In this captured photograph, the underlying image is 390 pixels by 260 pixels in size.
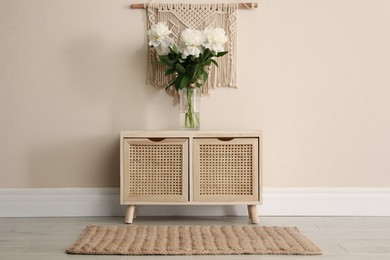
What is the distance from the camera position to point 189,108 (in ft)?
11.3

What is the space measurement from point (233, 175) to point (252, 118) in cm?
44

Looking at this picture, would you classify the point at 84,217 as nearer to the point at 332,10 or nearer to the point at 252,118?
the point at 252,118

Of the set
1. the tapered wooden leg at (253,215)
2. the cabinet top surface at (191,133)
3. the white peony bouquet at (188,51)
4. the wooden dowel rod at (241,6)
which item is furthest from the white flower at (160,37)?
the tapered wooden leg at (253,215)

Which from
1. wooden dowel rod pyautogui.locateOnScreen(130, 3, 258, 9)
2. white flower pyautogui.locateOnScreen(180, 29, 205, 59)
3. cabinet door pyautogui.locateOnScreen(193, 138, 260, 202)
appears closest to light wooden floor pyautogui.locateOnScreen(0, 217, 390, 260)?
cabinet door pyautogui.locateOnScreen(193, 138, 260, 202)

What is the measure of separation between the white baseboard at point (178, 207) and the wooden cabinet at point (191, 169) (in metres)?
0.28

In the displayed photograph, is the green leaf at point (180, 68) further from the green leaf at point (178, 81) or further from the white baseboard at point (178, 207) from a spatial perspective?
the white baseboard at point (178, 207)

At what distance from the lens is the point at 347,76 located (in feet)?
12.0

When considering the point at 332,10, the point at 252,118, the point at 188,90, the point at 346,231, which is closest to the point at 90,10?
the point at 188,90

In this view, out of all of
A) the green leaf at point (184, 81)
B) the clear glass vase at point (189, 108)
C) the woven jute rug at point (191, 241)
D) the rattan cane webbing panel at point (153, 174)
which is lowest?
the woven jute rug at point (191, 241)

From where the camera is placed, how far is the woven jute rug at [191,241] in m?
2.63

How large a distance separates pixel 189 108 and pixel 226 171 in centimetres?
39

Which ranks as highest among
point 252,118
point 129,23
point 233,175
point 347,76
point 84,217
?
point 129,23

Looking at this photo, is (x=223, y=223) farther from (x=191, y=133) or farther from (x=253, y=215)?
(x=191, y=133)

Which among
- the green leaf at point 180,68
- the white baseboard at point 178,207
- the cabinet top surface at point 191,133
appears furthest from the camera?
the white baseboard at point 178,207
